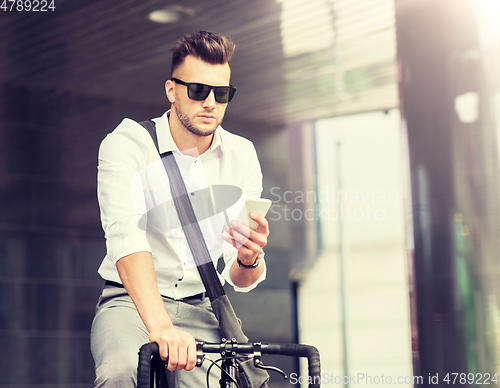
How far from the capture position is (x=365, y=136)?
25.1ft

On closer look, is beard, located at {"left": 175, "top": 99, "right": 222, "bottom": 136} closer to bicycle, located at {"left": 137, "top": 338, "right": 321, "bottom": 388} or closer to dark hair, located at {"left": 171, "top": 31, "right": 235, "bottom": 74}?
dark hair, located at {"left": 171, "top": 31, "right": 235, "bottom": 74}

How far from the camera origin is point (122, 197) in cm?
209

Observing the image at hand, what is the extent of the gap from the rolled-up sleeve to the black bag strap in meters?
0.11

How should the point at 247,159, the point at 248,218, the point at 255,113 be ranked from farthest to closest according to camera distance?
the point at 255,113, the point at 247,159, the point at 248,218

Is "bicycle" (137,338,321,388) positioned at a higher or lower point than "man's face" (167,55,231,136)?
lower

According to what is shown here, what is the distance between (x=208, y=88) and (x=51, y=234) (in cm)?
468

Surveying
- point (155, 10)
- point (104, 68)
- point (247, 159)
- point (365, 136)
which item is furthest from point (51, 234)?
point (247, 159)

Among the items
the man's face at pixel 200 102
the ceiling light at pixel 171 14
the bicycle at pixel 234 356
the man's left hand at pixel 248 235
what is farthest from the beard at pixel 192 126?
the ceiling light at pixel 171 14

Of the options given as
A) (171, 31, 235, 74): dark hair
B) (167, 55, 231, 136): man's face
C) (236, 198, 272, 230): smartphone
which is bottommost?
(236, 198, 272, 230): smartphone

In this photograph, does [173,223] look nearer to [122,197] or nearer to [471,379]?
[122,197]

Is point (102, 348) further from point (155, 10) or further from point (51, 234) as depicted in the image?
point (51, 234)
